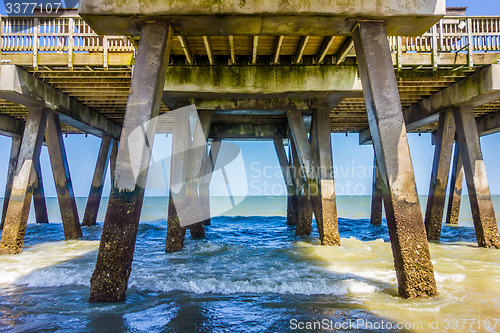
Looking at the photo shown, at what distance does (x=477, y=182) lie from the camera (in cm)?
909

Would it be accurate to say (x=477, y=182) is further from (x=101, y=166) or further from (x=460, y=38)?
(x=101, y=166)

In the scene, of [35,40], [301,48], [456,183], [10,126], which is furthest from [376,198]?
[10,126]

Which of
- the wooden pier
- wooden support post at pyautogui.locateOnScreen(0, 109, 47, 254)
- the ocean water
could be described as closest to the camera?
the ocean water

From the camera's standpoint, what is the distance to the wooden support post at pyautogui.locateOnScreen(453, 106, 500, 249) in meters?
8.96

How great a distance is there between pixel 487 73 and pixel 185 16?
726cm

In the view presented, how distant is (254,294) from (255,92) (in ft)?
15.3

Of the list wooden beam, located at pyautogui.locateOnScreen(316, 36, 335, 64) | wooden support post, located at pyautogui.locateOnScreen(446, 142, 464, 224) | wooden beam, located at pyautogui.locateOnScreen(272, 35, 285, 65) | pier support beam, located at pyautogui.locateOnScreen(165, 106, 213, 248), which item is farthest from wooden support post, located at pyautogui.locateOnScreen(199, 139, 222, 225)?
wooden support post, located at pyautogui.locateOnScreen(446, 142, 464, 224)

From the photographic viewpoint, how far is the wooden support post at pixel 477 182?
29.4 feet

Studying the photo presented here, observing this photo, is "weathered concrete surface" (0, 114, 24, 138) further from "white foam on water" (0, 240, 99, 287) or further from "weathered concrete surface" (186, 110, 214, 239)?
"weathered concrete surface" (186, 110, 214, 239)

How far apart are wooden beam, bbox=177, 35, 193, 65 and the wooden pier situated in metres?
0.06

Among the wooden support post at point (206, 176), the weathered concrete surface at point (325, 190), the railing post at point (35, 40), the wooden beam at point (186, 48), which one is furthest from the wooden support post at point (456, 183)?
the railing post at point (35, 40)

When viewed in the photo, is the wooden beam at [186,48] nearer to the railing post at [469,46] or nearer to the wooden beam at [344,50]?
the wooden beam at [344,50]

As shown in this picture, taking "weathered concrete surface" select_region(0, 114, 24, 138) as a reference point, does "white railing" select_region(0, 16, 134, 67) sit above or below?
above

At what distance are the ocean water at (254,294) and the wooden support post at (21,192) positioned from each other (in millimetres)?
523
